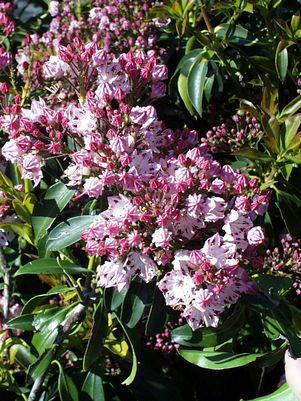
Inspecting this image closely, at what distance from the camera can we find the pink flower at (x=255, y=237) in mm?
972

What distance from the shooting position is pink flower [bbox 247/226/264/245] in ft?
3.19

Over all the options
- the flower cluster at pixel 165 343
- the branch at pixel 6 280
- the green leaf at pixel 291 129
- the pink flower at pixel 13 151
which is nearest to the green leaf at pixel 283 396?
the flower cluster at pixel 165 343

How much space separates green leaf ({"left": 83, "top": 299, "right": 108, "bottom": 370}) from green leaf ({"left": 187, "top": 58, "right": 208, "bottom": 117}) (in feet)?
1.56

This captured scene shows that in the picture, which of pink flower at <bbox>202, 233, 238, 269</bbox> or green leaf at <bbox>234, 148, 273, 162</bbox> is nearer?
pink flower at <bbox>202, 233, 238, 269</bbox>

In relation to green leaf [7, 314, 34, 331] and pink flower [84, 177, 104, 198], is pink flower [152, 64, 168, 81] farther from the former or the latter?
green leaf [7, 314, 34, 331]

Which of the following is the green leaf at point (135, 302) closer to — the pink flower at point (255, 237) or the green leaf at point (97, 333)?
the green leaf at point (97, 333)

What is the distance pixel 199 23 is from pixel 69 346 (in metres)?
0.82

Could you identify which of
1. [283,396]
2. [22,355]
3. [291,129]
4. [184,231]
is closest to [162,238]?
[184,231]

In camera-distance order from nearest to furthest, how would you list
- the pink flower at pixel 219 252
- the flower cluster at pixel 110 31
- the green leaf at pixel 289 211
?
the pink flower at pixel 219 252 → the green leaf at pixel 289 211 → the flower cluster at pixel 110 31

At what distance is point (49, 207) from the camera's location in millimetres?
1193

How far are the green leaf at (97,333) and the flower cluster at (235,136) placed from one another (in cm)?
40

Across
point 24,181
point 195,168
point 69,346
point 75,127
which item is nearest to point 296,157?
point 195,168

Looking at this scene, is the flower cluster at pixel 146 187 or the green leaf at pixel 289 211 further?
the green leaf at pixel 289 211

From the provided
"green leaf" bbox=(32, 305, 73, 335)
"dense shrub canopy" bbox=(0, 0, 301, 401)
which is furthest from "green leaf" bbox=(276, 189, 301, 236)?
"green leaf" bbox=(32, 305, 73, 335)
